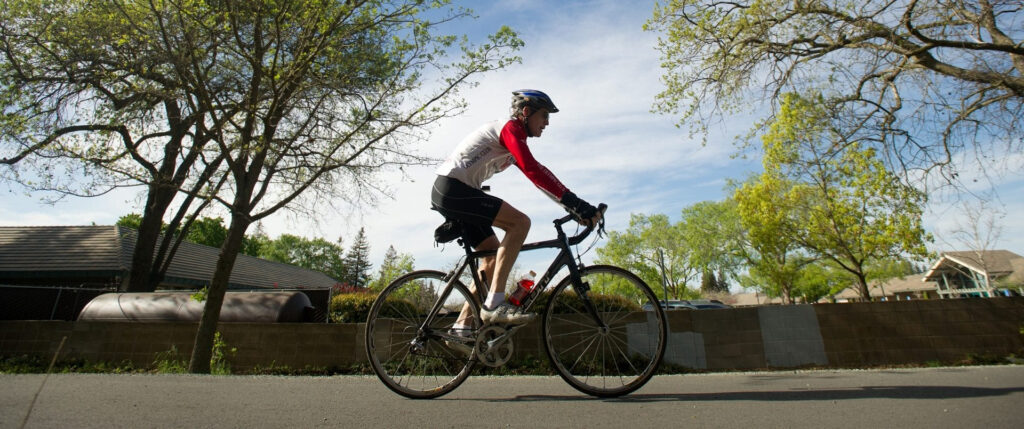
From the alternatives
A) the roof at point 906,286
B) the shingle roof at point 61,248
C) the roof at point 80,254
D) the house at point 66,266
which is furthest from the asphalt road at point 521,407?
the roof at point 906,286

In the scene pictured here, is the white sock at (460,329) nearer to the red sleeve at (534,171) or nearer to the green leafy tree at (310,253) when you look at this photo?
the red sleeve at (534,171)

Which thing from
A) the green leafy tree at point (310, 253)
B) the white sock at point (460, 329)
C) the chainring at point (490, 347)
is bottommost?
the chainring at point (490, 347)

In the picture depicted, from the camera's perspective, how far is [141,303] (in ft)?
37.1

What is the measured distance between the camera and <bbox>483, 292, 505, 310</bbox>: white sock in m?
3.43

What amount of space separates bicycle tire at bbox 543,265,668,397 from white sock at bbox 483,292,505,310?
1.21ft

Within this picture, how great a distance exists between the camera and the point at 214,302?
8250 millimetres

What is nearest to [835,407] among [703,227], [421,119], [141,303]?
→ [421,119]

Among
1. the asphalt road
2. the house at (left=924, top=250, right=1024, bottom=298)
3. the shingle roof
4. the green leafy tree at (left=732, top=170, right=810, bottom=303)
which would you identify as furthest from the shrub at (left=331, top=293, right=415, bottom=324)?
the house at (left=924, top=250, right=1024, bottom=298)

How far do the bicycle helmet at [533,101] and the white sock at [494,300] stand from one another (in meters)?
1.37

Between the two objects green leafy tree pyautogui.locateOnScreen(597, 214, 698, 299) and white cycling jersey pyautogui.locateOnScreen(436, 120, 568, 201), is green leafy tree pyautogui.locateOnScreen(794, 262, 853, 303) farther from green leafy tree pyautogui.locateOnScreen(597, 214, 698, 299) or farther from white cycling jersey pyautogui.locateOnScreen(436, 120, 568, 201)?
white cycling jersey pyautogui.locateOnScreen(436, 120, 568, 201)

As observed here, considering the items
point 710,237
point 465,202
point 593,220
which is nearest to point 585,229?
point 593,220

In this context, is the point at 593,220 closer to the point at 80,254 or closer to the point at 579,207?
the point at 579,207

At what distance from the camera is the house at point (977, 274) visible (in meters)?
31.1

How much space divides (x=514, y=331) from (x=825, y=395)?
7.40 ft
